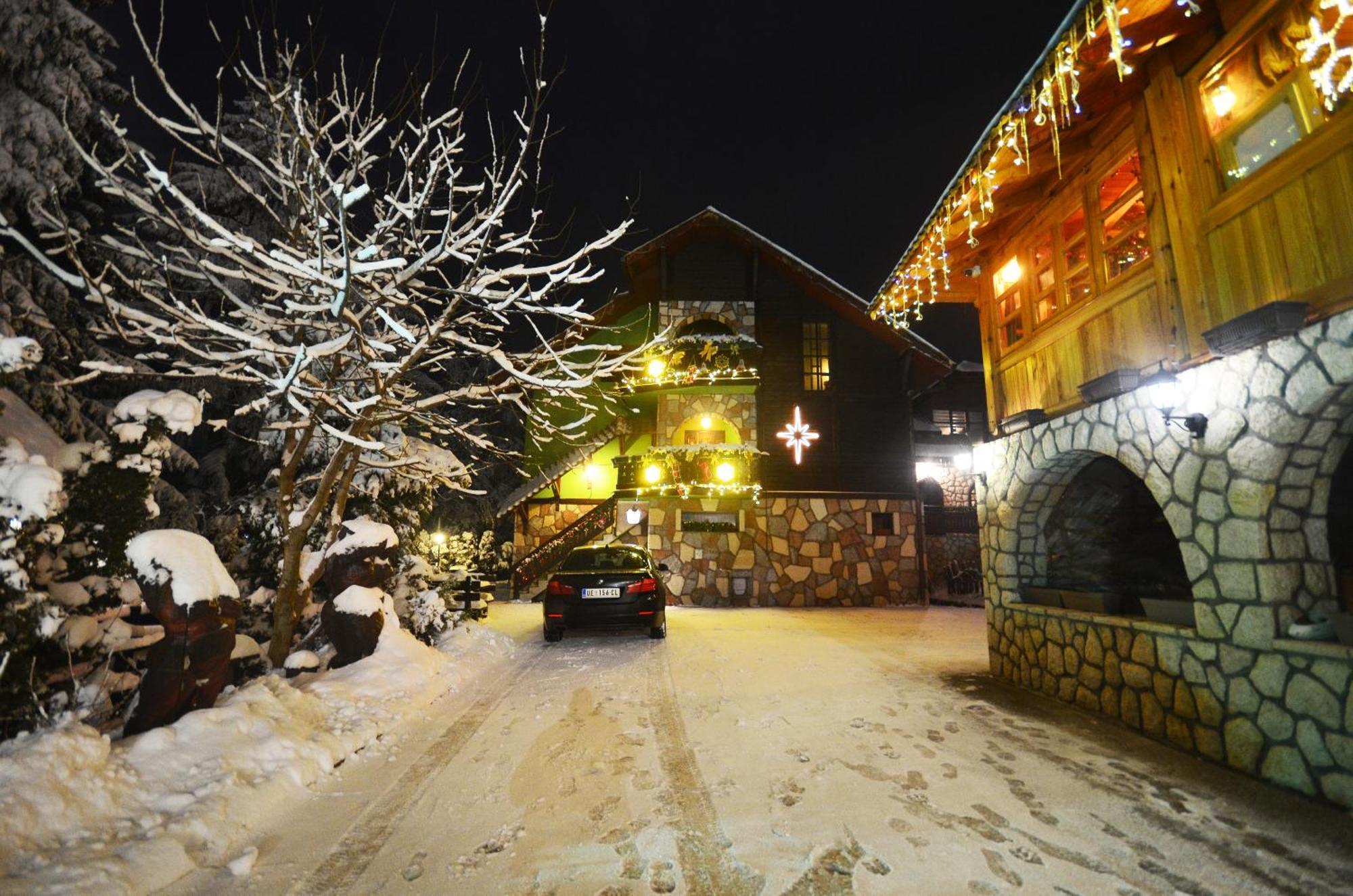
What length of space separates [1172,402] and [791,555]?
1259 centimetres

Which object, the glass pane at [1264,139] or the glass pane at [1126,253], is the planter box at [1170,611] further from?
the glass pane at [1264,139]

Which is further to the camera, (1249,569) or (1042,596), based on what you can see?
(1042,596)

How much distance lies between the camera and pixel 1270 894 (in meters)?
2.56

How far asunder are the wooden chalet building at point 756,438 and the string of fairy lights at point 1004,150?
8.27m

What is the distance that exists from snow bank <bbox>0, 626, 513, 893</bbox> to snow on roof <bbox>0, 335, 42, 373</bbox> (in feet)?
7.92

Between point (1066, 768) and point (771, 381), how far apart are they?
1468cm

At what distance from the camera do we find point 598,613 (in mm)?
9000

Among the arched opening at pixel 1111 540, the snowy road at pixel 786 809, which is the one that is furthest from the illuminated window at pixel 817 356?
the snowy road at pixel 786 809

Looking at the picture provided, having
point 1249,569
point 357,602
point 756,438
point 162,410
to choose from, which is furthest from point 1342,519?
point 756,438

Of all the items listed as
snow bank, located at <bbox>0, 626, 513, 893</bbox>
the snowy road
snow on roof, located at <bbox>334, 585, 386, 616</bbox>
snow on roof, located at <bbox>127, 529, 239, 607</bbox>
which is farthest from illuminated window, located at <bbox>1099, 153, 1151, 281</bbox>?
snow on roof, located at <bbox>334, 585, 386, 616</bbox>

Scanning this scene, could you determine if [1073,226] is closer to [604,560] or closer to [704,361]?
[604,560]

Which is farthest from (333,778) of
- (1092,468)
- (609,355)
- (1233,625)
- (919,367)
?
(919,367)

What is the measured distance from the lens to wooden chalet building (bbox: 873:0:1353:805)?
3.68 m

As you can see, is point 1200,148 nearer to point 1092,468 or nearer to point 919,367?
point 1092,468
